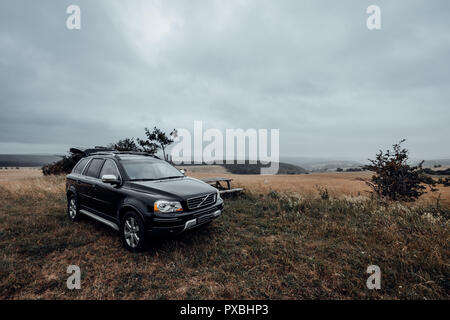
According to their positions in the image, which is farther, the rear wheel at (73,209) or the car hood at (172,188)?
the rear wheel at (73,209)

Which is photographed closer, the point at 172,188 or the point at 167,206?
the point at 167,206

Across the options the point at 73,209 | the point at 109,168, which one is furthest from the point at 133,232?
the point at 73,209

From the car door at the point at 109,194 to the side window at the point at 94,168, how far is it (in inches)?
8.6

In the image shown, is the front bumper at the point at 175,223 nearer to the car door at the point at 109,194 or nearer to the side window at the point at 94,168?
the car door at the point at 109,194

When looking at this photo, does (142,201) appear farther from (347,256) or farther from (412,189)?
(412,189)

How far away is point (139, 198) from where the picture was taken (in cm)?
361

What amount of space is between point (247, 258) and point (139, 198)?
2.31 metres

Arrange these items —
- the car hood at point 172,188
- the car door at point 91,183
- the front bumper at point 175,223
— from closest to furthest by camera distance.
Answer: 1. the front bumper at point 175,223
2. the car hood at point 172,188
3. the car door at point 91,183

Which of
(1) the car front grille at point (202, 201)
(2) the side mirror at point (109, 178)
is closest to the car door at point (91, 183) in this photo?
(2) the side mirror at point (109, 178)

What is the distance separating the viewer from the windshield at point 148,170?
4.38 m

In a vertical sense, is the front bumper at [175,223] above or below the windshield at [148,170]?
below

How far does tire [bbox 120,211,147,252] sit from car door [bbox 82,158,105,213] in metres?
1.38

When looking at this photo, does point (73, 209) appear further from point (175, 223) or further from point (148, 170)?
point (175, 223)

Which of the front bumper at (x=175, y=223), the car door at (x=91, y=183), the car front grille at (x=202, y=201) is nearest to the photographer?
the front bumper at (x=175, y=223)
